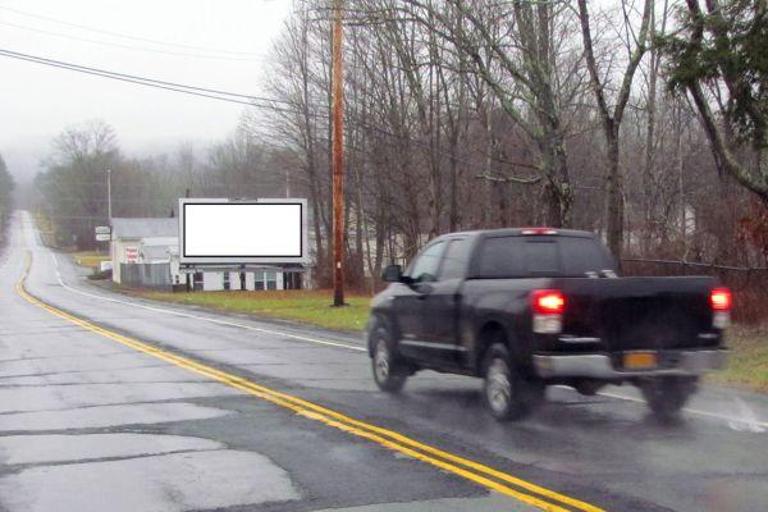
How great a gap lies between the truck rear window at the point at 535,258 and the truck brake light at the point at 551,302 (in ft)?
5.04

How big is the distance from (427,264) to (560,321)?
2.89m

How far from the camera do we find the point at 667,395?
406 inches

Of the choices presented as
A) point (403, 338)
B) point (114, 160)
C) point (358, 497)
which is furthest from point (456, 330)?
point (114, 160)

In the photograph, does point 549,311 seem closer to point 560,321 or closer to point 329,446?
point 560,321

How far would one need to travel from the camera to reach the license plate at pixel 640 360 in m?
9.30

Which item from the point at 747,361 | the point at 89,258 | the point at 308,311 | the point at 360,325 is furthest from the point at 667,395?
the point at 89,258

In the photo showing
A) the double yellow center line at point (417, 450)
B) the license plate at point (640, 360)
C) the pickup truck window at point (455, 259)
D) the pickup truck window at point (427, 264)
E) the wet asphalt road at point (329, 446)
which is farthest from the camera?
the pickup truck window at point (427, 264)

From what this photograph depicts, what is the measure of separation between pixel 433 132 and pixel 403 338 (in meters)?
33.2

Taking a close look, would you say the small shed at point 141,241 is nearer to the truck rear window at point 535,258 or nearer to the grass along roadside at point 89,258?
the grass along roadside at point 89,258

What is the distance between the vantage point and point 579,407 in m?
10.8

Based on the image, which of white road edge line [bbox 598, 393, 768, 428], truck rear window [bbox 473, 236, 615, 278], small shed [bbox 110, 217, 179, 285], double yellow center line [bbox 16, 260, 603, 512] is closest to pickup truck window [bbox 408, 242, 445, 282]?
truck rear window [bbox 473, 236, 615, 278]

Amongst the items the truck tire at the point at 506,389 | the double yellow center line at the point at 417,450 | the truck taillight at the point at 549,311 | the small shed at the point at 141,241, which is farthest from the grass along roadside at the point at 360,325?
the small shed at the point at 141,241

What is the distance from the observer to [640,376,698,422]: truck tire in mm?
10008

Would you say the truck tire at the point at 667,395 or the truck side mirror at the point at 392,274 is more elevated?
the truck side mirror at the point at 392,274
